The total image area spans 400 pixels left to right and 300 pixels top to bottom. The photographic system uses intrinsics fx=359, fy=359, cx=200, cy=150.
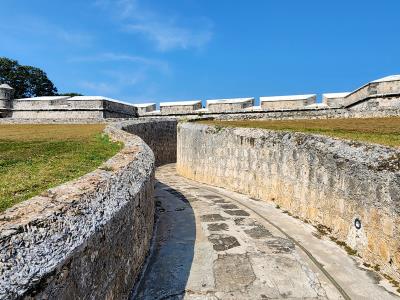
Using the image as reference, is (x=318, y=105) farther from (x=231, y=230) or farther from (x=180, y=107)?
(x=231, y=230)

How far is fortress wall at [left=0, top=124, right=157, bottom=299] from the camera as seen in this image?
2.20 meters

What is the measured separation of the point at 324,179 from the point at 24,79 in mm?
60058

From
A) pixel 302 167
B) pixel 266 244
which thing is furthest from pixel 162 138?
pixel 266 244

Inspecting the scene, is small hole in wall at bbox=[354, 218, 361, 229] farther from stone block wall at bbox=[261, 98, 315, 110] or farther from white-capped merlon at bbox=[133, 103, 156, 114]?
white-capped merlon at bbox=[133, 103, 156, 114]

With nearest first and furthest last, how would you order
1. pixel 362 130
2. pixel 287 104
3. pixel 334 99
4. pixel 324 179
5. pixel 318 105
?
pixel 324 179
pixel 362 130
pixel 334 99
pixel 318 105
pixel 287 104

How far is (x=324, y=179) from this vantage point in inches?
307

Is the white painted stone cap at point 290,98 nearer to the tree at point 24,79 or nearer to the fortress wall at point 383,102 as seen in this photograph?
the fortress wall at point 383,102

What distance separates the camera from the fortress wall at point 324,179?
562 centimetres

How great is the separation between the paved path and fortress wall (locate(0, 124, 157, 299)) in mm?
927

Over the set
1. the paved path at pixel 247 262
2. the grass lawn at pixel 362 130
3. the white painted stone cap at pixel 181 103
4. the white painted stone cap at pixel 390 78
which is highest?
the white painted stone cap at pixel 390 78

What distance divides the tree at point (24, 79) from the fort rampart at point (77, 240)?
195ft

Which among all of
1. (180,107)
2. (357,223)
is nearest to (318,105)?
(180,107)

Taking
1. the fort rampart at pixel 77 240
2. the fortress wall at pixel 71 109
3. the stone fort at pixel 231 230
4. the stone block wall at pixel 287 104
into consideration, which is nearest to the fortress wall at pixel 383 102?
the stone block wall at pixel 287 104

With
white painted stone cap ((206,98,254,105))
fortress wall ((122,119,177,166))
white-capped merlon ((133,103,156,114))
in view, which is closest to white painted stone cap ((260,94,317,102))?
white painted stone cap ((206,98,254,105))
